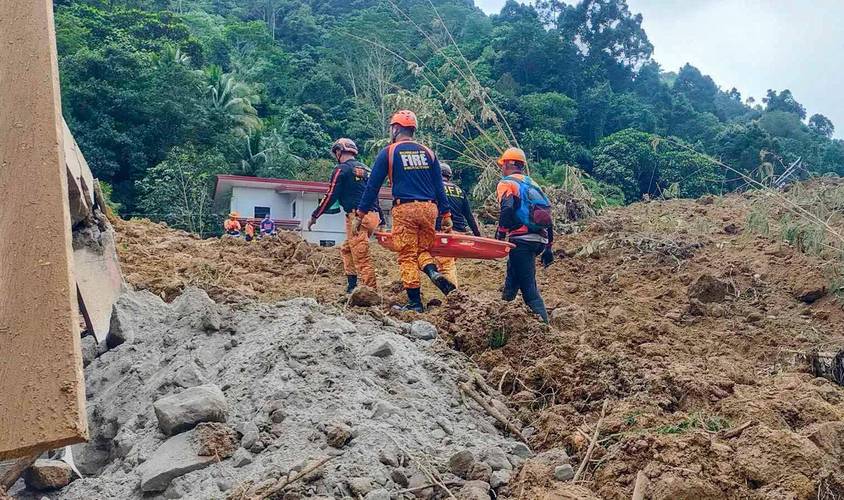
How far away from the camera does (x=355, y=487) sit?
9.67ft

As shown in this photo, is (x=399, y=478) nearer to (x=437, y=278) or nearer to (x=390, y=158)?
(x=437, y=278)

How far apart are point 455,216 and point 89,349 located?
13.8ft

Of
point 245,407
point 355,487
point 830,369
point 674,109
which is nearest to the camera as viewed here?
point 355,487

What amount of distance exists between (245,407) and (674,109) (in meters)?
42.1

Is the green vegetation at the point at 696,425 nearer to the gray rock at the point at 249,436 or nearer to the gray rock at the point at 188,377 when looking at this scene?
the gray rock at the point at 249,436

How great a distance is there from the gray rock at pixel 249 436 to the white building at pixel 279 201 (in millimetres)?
20798

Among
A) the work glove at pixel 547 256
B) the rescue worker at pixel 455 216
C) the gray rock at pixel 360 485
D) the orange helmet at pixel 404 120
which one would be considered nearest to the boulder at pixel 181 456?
the gray rock at pixel 360 485

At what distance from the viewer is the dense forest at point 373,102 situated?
26.3 m

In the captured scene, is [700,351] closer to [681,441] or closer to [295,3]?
[681,441]

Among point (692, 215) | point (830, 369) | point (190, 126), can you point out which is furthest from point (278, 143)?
point (830, 369)

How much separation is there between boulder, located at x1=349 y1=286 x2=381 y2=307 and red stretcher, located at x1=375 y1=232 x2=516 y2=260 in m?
0.85

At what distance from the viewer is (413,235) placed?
6.56m

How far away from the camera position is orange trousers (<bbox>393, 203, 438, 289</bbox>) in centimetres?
650

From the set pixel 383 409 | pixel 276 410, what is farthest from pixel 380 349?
pixel 276 410
